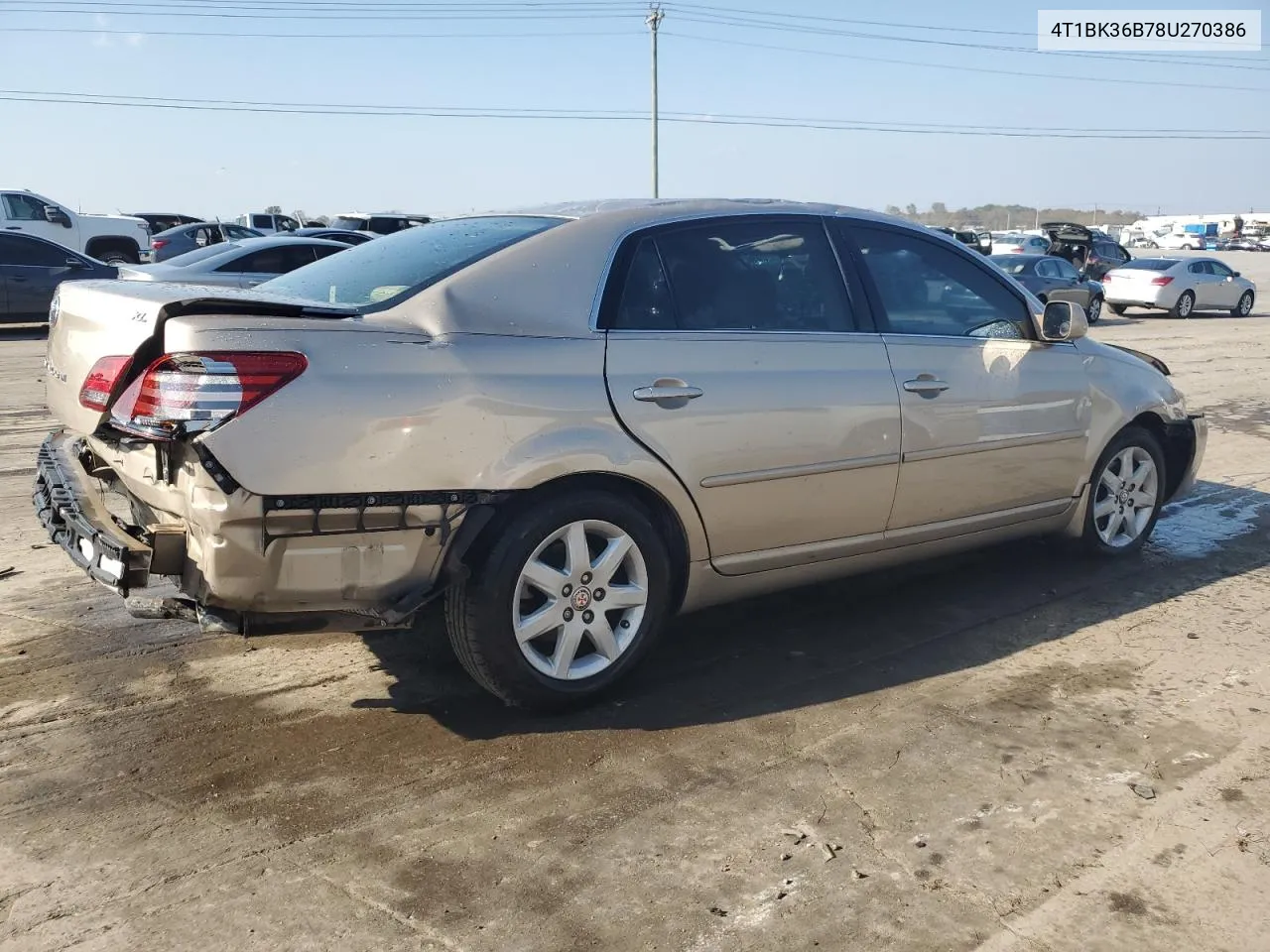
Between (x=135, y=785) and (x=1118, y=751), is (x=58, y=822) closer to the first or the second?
(x=135, y=785)

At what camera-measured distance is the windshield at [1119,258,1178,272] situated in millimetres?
24094

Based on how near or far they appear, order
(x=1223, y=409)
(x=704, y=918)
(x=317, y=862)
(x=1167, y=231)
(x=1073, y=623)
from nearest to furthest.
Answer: (x=704, y=918) → (x=317, y=862) → (x=1073, y=623) → (x=1223, y=409) → (x=1167, y=231)

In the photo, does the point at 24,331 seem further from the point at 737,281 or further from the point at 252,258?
the point at 737,281

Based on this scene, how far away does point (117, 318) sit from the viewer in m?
3.48

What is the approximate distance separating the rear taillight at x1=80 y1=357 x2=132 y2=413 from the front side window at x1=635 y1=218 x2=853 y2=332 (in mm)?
1778

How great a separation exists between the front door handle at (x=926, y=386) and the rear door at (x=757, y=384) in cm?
10

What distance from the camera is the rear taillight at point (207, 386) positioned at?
3160 mm

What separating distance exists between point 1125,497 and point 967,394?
148 cm

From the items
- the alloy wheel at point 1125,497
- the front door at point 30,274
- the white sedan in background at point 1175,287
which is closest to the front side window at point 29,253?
the front door at point 30,274

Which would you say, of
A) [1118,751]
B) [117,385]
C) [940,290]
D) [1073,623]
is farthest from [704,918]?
[940,290]

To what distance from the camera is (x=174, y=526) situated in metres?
3.33

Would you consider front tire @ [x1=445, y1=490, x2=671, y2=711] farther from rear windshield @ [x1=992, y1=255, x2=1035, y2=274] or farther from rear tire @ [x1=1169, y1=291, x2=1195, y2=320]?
rear tire @ [x1=1169, y1=291, x2=1195, y2=320]

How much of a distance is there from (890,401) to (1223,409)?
7.91 m

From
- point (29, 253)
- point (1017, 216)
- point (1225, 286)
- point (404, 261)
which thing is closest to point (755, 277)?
point (404, 261)
